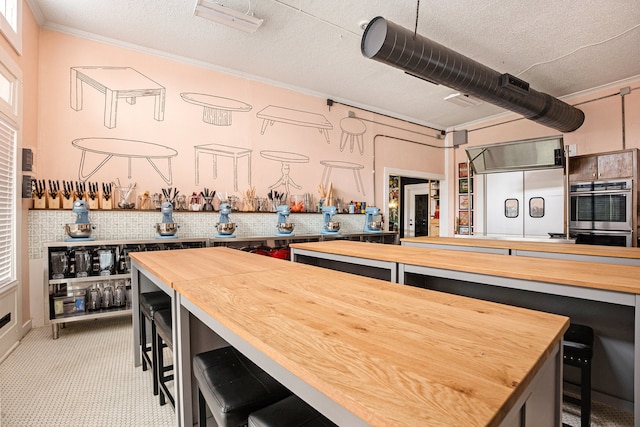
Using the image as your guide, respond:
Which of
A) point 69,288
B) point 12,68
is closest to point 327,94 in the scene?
point 12,68

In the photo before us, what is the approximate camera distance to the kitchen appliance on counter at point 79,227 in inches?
113

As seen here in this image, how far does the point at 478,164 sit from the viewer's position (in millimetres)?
5609

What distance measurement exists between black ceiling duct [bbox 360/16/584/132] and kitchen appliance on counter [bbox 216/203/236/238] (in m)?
2.27

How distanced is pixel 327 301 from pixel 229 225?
9.28 feet

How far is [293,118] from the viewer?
4.70 metres

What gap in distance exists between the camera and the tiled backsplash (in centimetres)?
295

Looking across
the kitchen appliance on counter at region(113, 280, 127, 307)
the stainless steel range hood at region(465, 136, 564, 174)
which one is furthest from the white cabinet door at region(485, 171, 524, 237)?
the kitchen appliance on counter at region(113, 280, 127, 307)

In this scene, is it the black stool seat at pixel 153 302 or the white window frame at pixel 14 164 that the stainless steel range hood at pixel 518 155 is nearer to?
the black stool seat at pixel 153 302

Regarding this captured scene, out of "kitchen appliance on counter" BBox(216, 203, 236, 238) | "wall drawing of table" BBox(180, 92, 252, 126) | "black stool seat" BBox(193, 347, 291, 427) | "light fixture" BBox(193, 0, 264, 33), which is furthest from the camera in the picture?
"wall drawing of table" BBox(180, 92, 252, 126)

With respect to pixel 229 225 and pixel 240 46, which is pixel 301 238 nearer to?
pixel 229 225

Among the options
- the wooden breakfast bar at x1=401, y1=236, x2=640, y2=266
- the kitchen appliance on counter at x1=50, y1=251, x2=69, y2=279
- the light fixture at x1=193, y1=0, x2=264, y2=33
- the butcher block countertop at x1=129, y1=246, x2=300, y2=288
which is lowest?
the kitchen appliance on counter at x1=50, y1=251, x2=69, y2=279

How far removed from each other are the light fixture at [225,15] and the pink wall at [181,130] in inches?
51.2

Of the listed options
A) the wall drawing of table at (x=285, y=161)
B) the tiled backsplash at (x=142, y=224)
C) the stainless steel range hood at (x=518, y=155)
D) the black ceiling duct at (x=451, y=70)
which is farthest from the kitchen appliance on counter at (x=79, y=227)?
the stainless steel range hood at (x=518, y=155)

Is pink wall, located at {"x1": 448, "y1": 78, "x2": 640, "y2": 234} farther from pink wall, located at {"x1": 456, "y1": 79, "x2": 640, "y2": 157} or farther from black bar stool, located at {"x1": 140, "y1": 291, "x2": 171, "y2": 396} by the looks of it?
black bar stool, located at {"x1": 140, "y1": 291, "x2": 171, "y2": 396}
